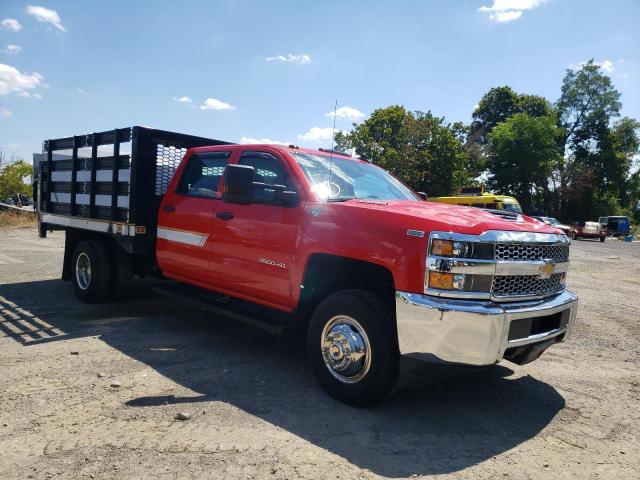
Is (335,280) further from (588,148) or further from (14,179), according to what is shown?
(588,148)

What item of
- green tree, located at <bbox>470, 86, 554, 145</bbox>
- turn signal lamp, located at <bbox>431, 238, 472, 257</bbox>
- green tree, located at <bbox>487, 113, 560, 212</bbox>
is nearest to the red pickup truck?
turn signal lamp, located at <bbox>431, 238, 472, 257</bbox>

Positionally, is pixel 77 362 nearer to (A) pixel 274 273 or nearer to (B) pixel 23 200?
(A) pixel 274 273

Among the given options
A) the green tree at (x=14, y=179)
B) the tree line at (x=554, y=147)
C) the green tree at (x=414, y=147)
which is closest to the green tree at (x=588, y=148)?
the tree line at (x=554, y=147)

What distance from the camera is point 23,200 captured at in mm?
30438

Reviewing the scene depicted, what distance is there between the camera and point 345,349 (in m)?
3.70

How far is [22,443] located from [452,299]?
9.18 feet

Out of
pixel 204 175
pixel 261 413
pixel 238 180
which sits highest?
pixel 204 175

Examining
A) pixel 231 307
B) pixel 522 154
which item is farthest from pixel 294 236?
pixel 522 154

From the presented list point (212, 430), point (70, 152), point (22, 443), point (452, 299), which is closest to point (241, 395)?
point (212, 430)

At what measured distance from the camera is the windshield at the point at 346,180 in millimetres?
4366

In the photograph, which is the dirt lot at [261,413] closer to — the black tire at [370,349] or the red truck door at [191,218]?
the black tire at [370,349]

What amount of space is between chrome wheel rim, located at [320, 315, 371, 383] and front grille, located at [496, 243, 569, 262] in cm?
112

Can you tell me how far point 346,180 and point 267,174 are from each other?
750mm

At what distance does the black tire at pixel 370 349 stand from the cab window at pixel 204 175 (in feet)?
6.42
